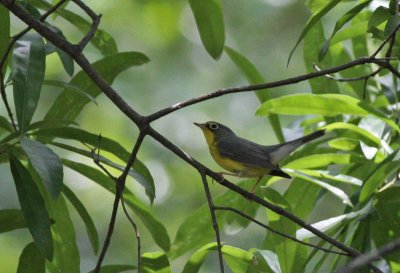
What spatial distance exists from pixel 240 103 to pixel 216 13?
6130 mm

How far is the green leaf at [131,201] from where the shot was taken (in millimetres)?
3479

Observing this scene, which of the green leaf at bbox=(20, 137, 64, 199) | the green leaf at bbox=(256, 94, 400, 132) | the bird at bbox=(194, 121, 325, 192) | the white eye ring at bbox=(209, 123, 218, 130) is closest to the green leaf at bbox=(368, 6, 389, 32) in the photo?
the green leaf at bbox=(256, 94, 400, 132)

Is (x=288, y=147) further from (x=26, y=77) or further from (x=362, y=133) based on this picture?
(x=26, y=77)

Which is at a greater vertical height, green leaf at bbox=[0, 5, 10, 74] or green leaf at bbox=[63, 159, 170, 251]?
green leaf at bbox=[0, 5, 10, 74]

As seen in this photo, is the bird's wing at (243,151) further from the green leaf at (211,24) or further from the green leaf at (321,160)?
the green leaf at (211,24)

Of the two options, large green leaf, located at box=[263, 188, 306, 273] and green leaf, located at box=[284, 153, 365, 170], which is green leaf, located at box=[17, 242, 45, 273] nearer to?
large green leaf, located at box=[263, 188, 306, 273]

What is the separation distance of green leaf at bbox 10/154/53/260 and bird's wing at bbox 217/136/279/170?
1.73 m

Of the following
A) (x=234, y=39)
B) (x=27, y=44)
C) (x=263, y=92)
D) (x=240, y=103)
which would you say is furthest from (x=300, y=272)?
(x=234, y=39)

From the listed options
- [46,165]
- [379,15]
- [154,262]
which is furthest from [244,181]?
[46,165]

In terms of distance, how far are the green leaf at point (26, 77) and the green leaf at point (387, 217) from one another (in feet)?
5.47

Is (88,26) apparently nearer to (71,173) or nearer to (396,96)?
(396,96)

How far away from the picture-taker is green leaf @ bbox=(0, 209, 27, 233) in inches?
130

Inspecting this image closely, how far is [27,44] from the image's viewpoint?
3.12m

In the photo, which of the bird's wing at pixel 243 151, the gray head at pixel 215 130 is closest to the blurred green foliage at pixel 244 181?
the bird's wing at pixel 243 151
